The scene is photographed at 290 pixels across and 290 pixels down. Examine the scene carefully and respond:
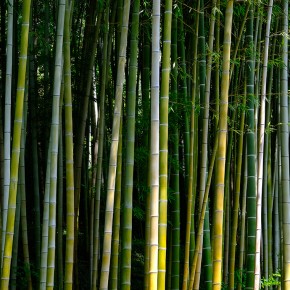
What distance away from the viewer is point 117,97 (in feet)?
12.4

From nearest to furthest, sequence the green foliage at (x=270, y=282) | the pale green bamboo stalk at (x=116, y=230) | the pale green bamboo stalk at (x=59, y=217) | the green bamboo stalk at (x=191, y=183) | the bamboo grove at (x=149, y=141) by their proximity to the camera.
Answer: the bamboo grove at (x=149, y=141) < the pale green bamboo stalk at (x=116, y=230) < the green bamboo stalk at (x=191, y=183) < the pale green bamboo stalk at (x=59, y=217) < the green foliage at (x=270, y=282)

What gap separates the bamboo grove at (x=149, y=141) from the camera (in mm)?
3600

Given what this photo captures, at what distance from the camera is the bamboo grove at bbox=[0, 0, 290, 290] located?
3.60 meters

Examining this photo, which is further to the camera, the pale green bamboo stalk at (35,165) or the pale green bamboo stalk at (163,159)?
→ the pale green bamboo stalk at (35,165)

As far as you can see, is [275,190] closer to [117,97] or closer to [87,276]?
[87,276]

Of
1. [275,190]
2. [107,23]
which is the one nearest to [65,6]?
[107,23]

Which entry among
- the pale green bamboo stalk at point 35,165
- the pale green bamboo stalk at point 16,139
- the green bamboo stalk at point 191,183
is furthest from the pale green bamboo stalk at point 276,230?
the pale green bamboo stalk at point 16,139

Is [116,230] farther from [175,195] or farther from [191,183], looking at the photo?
[175,195]

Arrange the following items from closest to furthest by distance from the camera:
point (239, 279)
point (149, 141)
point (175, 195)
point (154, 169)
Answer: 1. point (154, 169)
2. point (149, 141)
3. point (175, 195)
4. point (239, 279)

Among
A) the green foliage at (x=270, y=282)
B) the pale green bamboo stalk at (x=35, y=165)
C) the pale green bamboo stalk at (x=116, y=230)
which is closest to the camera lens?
the pale green bamboo stalk at (x=116, y=230)

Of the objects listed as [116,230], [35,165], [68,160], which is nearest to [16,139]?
[68,160]

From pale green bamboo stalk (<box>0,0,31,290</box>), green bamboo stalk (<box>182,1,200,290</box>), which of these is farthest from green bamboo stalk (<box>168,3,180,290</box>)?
pale green bamboo stalk (<box>0,0,31,290</box>)

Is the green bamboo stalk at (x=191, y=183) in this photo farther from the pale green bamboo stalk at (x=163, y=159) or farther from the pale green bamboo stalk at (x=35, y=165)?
the pale green bamboo stalk at (x=35, y=165)

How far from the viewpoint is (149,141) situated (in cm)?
513
